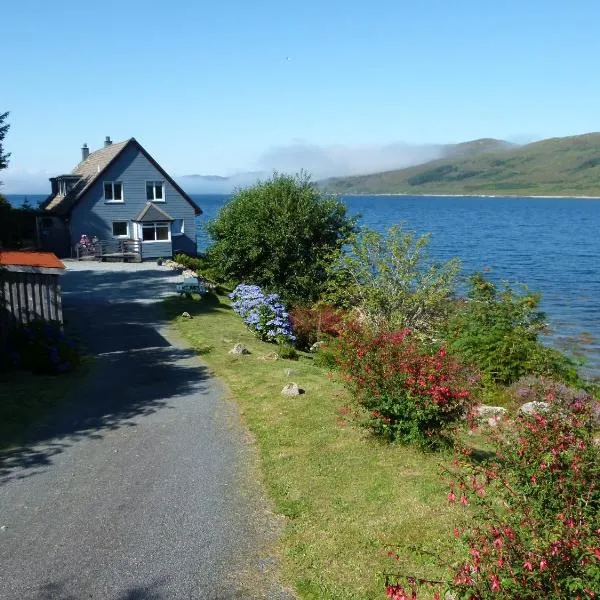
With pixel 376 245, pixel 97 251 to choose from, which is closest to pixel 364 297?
pixel 376 245

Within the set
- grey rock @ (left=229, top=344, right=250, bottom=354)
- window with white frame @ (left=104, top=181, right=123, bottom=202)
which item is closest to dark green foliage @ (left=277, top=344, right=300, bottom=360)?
grey rock @ (left=229, top=344, right=250, bottom=354)

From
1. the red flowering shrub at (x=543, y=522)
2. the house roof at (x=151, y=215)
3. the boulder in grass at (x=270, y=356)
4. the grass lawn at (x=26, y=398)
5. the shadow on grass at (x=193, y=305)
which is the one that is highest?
the house roof at (x=151, y=215)

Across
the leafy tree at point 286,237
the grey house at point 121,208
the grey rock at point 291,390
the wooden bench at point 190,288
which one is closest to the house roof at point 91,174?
the grey house at point 121,208

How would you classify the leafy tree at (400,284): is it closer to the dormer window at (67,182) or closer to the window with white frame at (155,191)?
the window with white frame at (155,191)

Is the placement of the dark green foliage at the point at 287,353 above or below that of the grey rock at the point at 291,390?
below

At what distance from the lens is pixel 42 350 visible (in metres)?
18.9

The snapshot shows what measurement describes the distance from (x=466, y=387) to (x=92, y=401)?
384 inches

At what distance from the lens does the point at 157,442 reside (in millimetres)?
13516

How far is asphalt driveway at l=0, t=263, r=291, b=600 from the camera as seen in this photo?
27.1 feet

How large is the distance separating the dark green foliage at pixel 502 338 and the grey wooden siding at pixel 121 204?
3258cm

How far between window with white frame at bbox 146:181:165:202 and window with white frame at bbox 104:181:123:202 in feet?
7.25

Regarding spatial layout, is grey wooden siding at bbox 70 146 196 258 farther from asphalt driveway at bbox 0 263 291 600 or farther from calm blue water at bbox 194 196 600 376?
asphalt driveway at bbox 0 263 291 600

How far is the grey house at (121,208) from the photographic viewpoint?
165ft

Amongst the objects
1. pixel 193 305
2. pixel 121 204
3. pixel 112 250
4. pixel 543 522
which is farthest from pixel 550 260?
pixel 543 522
